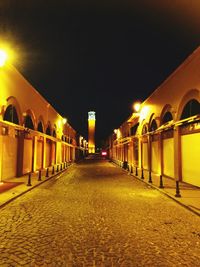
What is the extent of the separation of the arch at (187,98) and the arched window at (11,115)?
11341 mm

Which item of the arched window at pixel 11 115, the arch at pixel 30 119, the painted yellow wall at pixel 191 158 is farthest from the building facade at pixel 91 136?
the painted yellow wall at pixel 191 158

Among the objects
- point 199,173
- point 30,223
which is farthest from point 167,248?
point 199,173

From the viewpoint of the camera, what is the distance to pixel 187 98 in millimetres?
14977

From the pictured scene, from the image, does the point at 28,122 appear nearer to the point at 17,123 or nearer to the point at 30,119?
the point at 30,119

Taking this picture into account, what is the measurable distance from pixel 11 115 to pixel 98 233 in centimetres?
1323

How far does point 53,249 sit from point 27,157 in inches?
646

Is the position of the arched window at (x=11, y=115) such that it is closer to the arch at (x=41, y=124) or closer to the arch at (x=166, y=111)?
the arch at (x=41, y=124)

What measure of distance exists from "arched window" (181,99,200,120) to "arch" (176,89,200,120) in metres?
0.20

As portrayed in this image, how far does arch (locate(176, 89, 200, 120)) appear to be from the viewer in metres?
13.5

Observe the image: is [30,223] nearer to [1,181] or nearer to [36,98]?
[1,181]

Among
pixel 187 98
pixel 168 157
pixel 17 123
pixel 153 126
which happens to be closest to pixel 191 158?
pixel 187 98

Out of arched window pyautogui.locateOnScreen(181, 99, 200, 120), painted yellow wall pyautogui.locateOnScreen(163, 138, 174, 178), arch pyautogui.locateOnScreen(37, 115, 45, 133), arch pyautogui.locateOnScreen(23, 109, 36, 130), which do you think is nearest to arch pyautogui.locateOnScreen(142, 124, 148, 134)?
painted yellow wall pyautogui.locateOnScreen(163, 138, 174, 178)

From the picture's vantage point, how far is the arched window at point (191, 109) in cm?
1349

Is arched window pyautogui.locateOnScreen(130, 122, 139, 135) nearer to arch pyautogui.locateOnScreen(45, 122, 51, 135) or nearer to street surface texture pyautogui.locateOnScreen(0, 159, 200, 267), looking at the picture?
arch pyautogui.locateOnScreen(45, 122, 51, 135)
